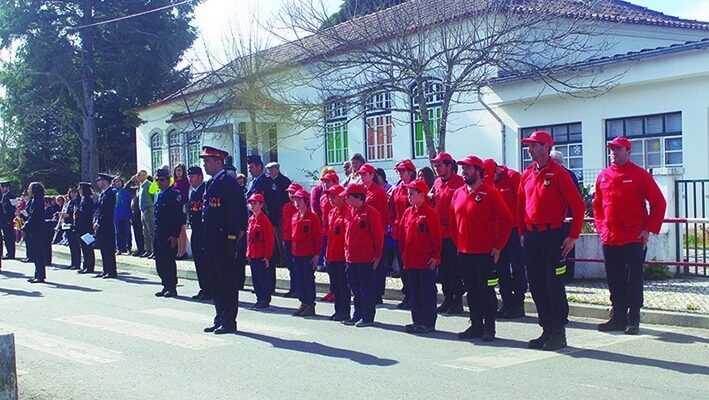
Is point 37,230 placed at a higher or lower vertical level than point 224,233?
lower

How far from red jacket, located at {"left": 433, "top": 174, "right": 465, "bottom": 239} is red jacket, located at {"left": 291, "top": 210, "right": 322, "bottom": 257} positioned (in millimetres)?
1689

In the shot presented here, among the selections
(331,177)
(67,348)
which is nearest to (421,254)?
(331,177)

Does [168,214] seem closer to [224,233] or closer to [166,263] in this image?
[166,263]

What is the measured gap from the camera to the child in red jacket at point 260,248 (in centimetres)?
1202

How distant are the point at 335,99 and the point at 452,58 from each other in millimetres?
3040

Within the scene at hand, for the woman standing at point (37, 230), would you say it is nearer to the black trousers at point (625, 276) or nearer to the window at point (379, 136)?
the black trousers at point (625, 276)

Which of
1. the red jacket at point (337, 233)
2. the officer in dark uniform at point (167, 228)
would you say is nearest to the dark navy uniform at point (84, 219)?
the officer in dark uniform at point (167, 228)

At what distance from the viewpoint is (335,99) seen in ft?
61.7

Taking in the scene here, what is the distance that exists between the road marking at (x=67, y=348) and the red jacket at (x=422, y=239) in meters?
3.32

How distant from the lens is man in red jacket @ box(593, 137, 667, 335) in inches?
350

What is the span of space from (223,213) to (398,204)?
2.63 m

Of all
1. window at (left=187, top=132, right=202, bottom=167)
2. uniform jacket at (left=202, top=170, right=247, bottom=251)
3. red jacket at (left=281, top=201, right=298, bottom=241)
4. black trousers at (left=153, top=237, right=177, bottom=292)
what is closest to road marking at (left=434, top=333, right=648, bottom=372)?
uniform jacket at (left=202, top=170, right=247, bottom=251)

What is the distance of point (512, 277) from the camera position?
1061 centimetres

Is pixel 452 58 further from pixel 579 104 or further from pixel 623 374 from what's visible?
pixel 623 374
